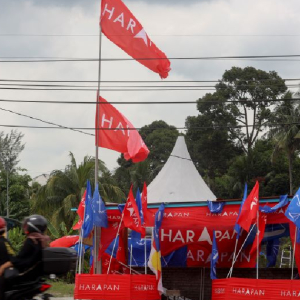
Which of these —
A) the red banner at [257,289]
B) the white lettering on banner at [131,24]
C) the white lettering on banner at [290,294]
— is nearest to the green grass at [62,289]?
the red banner at [257,289]

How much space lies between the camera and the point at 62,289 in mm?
26406

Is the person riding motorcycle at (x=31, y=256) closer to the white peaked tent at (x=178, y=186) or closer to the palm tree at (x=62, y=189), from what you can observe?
the white peaked tent at (x=178, y=186)

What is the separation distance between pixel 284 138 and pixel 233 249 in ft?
106

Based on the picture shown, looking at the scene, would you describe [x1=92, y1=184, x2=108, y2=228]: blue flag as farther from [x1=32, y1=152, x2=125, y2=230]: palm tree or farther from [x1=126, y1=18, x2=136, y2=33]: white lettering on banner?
[x1=32, y1=152, x2=125, y2=230]: palm tree

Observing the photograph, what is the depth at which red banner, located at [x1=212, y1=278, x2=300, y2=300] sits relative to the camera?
55.8 feet

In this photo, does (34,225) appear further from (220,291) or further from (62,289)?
(62,289)

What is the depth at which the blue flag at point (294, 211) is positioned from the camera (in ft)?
55.5

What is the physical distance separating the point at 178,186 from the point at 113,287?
33.1 ft

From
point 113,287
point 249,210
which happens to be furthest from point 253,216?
point 113,287

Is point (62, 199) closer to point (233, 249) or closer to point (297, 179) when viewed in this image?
point (233, 249)

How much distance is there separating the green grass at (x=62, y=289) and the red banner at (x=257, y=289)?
800cm

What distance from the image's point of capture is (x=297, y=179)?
2384 inches

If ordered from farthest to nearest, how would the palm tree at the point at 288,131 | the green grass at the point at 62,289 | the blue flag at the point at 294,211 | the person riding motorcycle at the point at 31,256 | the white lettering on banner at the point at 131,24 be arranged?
the palm tree at the point at 288,131 → the green grass at the point at 62,289 → the white lettering on banner at the point at 131,24 → the blue flag at the point at 294,211 → the person riding motorcycle at the point at 31,256

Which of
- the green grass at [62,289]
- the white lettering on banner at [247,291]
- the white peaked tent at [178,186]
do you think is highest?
the white peaked tent at [178,186]
